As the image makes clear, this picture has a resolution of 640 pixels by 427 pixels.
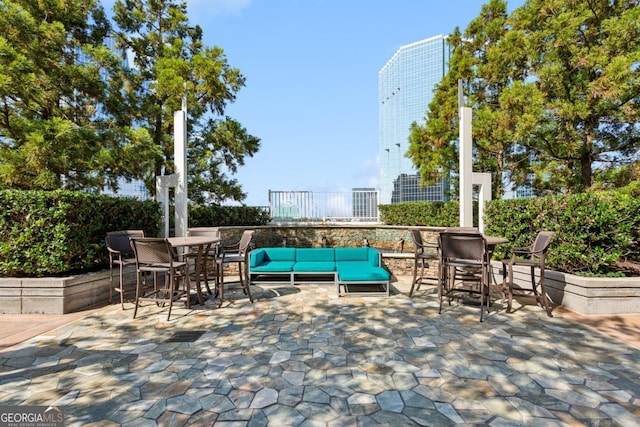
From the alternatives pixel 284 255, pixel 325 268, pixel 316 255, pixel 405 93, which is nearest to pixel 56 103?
pixel 284 255

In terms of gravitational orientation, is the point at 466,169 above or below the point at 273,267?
above

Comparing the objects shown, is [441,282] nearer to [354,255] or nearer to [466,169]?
[354,255]

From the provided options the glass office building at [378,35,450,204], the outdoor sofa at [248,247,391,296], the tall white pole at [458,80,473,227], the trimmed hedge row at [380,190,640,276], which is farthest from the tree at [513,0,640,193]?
the glass office building at [378,35,450,204]

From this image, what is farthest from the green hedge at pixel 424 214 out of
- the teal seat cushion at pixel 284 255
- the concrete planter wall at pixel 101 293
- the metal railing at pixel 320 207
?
the teal seat cushion at pixel 284 255

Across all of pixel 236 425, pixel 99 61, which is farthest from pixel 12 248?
pixel 99 61

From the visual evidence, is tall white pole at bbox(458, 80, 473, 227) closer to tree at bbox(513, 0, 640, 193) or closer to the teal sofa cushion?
tree at bbox(513, 0, 640, 193)

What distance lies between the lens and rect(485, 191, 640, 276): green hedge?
11.8 ft

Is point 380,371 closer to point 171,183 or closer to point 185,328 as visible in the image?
point 185,328

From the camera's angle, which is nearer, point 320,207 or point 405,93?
point 320,207

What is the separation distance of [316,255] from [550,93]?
7.64 metres

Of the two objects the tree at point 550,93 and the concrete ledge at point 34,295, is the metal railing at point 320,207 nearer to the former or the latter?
the tree at point 550,93

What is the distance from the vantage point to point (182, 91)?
7152mm

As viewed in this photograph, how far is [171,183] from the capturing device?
20.6 ft

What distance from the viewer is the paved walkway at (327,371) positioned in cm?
179
